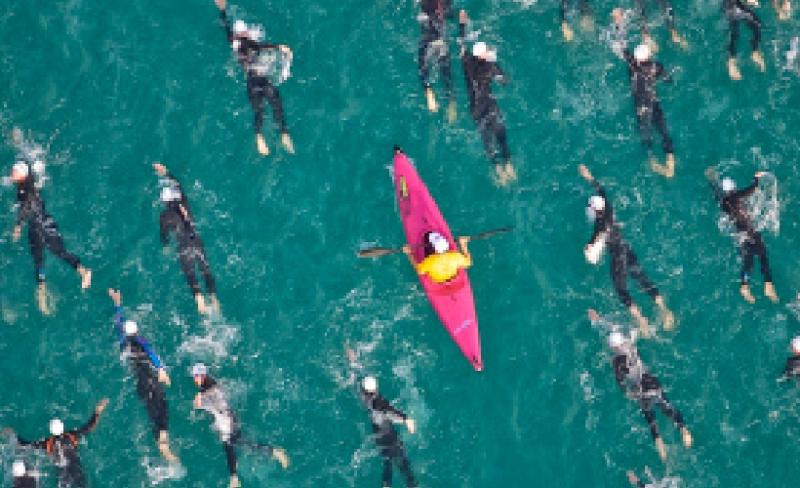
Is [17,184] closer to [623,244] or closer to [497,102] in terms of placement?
[497,102]

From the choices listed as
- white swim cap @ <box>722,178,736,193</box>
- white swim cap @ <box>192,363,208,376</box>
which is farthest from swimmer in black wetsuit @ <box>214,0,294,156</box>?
white swim cap @ <box>722,178,736,193</box>

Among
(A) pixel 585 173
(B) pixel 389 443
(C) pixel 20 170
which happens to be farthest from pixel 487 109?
(C) pixel 20 170

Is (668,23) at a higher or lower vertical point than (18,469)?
higher

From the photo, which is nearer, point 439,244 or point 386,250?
point 439,244

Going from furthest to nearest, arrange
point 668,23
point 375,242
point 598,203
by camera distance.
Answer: point 668,23, point 375,242, point 598,203

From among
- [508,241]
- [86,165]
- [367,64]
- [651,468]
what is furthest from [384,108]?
[651,468]

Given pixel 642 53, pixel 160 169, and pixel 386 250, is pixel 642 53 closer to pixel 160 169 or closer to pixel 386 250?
pixel 386 250
